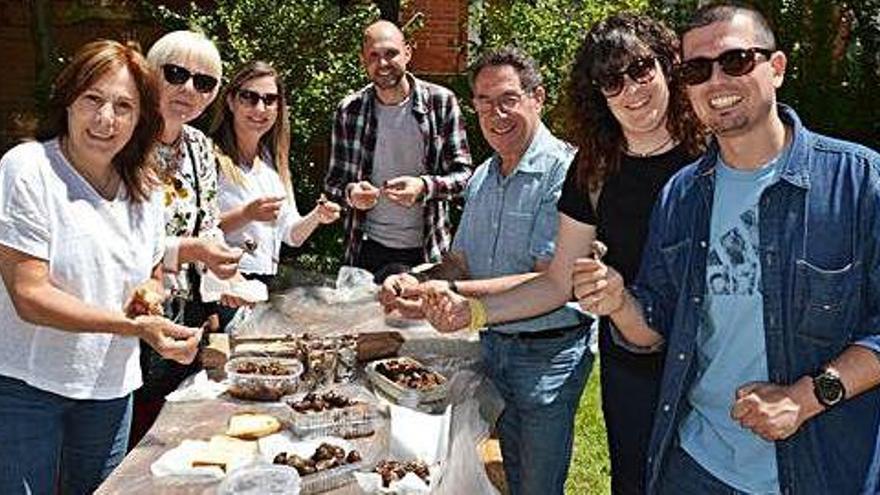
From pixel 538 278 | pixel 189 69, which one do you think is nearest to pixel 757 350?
pixel 538 278

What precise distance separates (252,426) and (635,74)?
1615 mm

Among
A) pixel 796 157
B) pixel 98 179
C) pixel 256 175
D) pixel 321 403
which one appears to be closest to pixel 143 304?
pixel 98 179

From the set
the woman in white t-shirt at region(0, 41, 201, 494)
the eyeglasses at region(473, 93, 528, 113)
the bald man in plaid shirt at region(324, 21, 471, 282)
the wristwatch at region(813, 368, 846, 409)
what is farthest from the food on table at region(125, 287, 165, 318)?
the bald man in plaid shirt at region(324, 21, 471, 282)

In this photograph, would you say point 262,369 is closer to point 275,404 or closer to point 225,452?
point 275,404

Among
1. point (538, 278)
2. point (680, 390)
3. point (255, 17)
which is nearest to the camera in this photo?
point (680, 390)

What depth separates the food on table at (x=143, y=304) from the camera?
10.1ft

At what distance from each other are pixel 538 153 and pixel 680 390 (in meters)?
1.36

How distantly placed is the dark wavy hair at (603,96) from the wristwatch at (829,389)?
101 cm

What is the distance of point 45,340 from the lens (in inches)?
118

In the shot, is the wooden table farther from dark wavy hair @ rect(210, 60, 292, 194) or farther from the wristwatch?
the wristwatch

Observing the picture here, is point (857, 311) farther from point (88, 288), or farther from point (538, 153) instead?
point (88, 288)

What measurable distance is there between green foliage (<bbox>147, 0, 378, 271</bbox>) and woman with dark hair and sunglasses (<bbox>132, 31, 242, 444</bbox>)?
473 centimetres

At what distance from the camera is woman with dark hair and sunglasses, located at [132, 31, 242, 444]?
388cm

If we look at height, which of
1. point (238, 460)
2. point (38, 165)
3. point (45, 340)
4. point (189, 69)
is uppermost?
point (189, 69)
